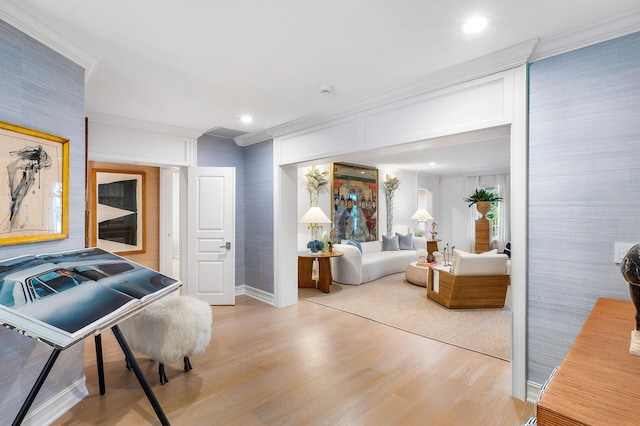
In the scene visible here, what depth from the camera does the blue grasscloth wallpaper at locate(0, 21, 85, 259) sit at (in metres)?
1.87

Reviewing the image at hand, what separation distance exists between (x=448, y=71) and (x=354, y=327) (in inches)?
109

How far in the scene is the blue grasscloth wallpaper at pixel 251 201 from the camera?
472 centimetres

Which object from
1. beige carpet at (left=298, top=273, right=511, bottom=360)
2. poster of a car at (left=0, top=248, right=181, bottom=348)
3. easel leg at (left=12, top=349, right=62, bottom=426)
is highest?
poster of a car at (left=0, top=248, right=181, bottom=348)

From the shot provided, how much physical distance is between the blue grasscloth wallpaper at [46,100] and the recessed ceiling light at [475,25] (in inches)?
105

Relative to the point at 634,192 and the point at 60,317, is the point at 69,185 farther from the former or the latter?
the point at 634,192

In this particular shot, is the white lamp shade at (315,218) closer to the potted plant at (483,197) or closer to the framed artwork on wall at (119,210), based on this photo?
the framed artwork on wall at (119,210)

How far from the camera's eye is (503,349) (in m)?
3.14

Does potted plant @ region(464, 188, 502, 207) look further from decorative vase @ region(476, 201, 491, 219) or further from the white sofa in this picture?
the white sofa

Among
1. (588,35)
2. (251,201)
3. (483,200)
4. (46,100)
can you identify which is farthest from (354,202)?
(46,100)

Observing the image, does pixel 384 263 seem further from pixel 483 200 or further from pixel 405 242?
pixel 483 200

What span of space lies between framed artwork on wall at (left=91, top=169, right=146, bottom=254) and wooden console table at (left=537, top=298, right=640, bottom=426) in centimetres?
639

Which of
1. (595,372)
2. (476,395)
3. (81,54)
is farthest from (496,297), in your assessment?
(81,54)

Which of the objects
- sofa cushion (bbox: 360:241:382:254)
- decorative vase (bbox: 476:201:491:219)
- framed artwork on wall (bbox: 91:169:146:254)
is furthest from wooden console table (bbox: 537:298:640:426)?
decorative vase (bbox: 476:201:491:219)

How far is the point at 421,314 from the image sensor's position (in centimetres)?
416
